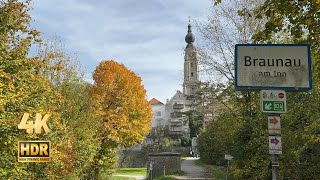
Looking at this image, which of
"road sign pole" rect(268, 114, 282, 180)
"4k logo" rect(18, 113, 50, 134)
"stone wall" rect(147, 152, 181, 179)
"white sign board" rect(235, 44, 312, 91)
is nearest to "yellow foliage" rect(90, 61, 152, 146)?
"stone wall" rect(147, 152, 181, 179)

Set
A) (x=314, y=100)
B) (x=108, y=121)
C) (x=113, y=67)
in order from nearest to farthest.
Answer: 1. (x=314, y=100)
2. (x=108, y=121)
3. (x=113, y=67)

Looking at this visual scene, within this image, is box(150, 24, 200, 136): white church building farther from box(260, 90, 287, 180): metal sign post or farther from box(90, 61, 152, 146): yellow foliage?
box(260, 90, 287, 180): metal sign post

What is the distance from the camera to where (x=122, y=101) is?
3080cm

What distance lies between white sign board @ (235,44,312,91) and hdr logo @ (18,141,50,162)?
656 cm

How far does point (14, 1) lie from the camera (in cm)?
1158

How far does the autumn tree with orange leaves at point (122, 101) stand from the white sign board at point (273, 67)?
863 inches

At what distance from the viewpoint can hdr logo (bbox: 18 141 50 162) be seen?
967 cm

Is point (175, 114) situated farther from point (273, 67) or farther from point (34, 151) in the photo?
point (273, 67)

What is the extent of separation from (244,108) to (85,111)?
774cm

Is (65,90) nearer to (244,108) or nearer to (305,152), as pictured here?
(244,108)

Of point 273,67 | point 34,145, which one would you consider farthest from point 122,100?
point 273,67

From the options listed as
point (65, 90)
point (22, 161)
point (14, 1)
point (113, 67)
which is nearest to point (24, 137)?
point (22, 161)

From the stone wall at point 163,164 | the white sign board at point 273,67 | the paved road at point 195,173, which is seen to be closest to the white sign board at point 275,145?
the white sign board at point 273,67

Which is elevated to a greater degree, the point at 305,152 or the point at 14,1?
the point at 14,1
